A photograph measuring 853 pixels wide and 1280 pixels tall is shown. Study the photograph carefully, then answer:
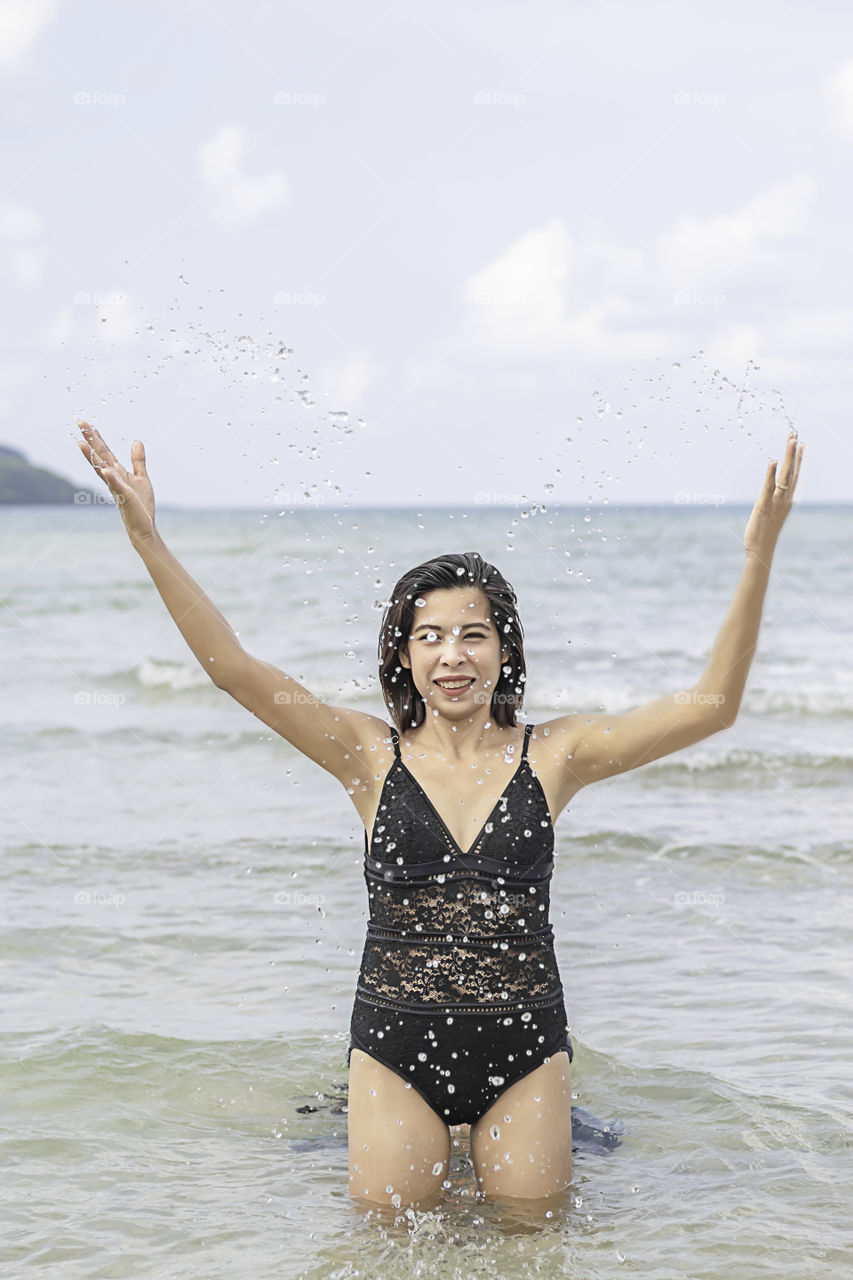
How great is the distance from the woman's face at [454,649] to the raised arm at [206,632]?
30cm

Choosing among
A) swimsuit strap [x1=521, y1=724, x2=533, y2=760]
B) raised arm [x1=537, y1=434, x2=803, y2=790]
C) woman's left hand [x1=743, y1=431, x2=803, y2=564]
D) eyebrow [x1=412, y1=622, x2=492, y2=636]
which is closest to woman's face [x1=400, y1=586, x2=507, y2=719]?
eyebrow [x1=412, y1=622, x2=492, y2=636]

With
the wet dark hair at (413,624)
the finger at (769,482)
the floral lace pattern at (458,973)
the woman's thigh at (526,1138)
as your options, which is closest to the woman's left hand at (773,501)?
the finger at (769,482)

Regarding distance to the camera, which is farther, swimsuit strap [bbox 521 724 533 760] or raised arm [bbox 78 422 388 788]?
swimsuit strap [bbox 521 724 533 760]

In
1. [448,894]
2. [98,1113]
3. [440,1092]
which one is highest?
[448,894]

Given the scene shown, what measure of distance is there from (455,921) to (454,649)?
77 centimetres

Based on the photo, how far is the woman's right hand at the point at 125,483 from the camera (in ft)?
11.8

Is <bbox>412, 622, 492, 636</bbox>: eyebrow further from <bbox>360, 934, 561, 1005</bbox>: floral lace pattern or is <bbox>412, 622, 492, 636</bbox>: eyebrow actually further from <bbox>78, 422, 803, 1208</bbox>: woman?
<bbox>360, 934, 561, 1005</bbox>: floral lace pattern

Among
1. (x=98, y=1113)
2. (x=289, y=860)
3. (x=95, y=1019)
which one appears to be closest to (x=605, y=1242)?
(x=98, y=1113)

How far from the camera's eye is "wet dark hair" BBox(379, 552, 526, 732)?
398cm

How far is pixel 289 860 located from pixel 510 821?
483 cm

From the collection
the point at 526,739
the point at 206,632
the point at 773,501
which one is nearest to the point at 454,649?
the point at 526,739

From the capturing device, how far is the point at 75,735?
12578mm

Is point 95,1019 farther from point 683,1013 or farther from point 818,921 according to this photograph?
point 818,921

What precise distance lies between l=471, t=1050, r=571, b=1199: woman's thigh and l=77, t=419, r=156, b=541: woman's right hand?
1.85m
